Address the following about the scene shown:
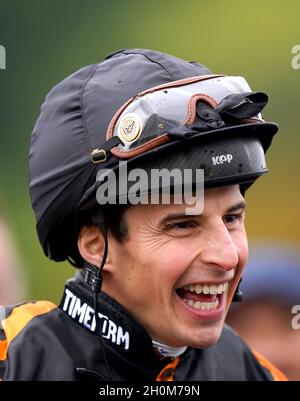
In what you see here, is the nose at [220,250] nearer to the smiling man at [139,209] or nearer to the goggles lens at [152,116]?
the smiling man at [139,209]

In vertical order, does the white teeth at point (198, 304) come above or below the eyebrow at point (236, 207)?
below

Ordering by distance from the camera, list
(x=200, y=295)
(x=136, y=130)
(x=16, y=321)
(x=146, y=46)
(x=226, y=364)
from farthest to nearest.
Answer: (x=146, y=46) < (x=226, y=364) < (x=16, y=321) < (x=200, y=295) < (x=136, y=130)

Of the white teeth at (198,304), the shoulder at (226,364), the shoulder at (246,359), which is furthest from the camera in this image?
the shoulder at (246,359)

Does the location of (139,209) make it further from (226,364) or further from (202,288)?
(226,364)

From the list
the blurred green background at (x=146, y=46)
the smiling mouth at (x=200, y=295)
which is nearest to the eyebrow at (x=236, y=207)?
the smiling mouth at (x=200, y=295)

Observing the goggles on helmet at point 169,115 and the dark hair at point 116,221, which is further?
the dark hair at point 116,221

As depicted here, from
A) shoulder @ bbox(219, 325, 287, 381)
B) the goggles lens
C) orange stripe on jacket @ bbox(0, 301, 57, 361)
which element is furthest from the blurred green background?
the goggles lens

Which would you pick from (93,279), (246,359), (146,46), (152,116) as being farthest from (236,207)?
(146,46)

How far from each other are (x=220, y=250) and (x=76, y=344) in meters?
0.58

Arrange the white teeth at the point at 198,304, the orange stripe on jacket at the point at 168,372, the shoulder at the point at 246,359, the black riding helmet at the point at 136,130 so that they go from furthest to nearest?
the shoulder at the point at 246,359 → the orange stripe on jacket at the point at 168,372 → the white teeth at the point at 198,304 → the black riding helmet at the point at 136,130

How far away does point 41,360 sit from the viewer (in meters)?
2.57

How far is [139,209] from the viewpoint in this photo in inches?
99.0

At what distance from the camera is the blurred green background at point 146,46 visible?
564cm

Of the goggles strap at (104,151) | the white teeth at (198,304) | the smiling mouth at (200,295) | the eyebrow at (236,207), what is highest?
the goggles strap at (104,151)
